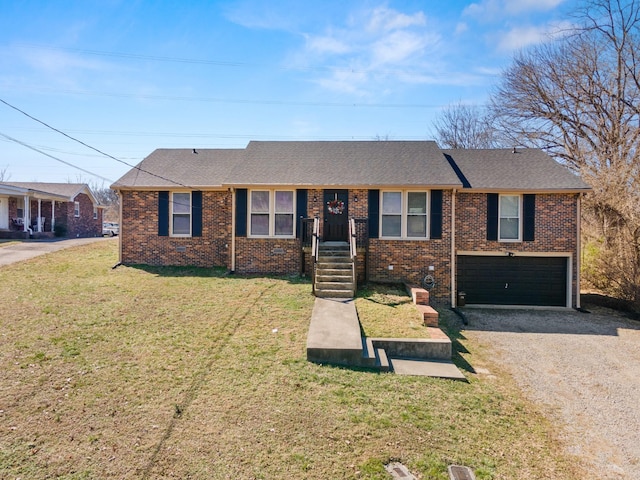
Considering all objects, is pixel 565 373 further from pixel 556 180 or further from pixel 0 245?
pixel 0 245

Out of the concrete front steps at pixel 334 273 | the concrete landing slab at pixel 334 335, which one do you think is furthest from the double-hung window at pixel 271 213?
the concrete landing slab at pixel 334 335

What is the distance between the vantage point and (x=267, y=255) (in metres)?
11.5

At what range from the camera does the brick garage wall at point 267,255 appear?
1143cm

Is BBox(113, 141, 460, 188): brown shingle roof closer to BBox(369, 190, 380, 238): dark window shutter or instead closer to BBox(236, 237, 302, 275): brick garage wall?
BBox(369, 190, 380, 238): dark window shutter

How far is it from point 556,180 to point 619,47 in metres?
11.6

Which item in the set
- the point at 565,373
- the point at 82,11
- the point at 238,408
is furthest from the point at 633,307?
the point at 82,11

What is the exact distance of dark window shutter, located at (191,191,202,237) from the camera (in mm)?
12359

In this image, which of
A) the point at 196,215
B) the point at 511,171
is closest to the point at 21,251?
the point at 196,215

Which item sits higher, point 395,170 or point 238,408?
point 395,170

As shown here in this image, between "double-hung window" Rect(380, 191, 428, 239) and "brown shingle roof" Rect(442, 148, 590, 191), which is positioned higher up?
"brown shingle roof" Rect(442, 148, 590, 191)

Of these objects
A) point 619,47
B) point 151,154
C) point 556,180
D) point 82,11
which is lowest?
point 556,180

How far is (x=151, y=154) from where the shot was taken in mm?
14445

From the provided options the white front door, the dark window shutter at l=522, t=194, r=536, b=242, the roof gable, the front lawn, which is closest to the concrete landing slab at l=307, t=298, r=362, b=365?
the front lawn

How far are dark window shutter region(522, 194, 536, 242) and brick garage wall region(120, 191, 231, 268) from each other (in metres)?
9.95
